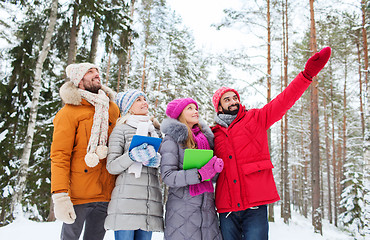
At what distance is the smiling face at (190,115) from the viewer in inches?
116

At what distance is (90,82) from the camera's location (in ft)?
10.1

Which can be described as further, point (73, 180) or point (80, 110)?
point (80, 110)

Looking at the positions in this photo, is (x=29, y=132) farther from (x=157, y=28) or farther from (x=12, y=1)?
(x=157, y=28)

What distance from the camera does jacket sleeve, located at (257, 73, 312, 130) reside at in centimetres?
268

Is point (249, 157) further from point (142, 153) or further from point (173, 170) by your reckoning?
point (142, 153)

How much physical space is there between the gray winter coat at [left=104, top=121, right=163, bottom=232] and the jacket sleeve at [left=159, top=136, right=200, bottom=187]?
0.24 metres

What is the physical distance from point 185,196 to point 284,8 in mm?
14196

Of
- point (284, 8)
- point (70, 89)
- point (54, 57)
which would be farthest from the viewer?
point (284, 8)

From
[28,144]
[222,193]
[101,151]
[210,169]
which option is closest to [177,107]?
[210,169]

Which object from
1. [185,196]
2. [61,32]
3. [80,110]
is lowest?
[185,196]

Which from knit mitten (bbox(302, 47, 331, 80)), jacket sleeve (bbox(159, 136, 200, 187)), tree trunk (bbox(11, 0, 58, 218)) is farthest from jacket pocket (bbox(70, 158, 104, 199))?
tree trunk (bbox(11, 0, 58, 218))

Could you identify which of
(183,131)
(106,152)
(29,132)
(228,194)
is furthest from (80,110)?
(29,132)

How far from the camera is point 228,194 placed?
8.76 ft

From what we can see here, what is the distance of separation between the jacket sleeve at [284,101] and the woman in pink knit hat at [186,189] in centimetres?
78
